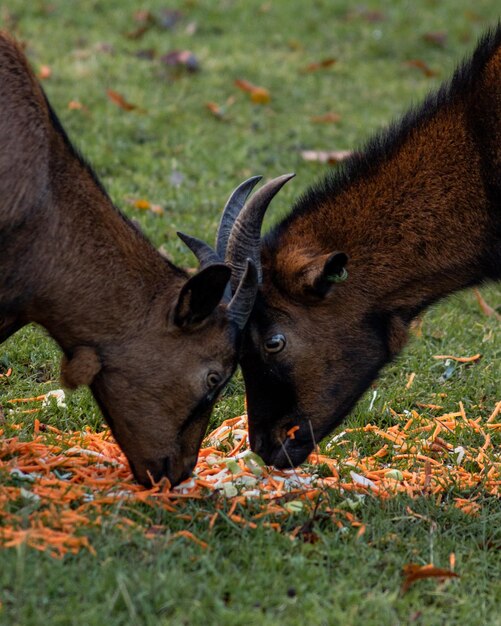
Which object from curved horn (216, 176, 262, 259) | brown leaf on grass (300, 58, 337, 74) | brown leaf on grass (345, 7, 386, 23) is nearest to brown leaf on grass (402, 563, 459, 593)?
curved horn (216, 176, 262, 259)

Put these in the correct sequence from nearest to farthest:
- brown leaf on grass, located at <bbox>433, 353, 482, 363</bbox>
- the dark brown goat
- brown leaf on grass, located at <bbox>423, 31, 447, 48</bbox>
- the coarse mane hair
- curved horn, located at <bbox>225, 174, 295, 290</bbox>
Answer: the dark brown goat, curved horn, located at <bbox>225, 174, 295, 290</bbox>, the coarse mane hair, brown leaf on grass, located at <bbox>433, 353, 482, 363</bbox>, brown leaf on grass, located at <bbox>423, 31, 447, 48</bbox>

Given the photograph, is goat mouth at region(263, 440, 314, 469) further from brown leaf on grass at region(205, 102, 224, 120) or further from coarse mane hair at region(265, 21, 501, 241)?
brown leaf on grass at region(205, 102, 224, 120)

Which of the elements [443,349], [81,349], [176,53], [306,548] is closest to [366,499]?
[306,548]

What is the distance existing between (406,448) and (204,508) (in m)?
1.55

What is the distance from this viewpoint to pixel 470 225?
21.4ft

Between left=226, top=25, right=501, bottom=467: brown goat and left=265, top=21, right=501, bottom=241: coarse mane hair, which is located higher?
left=265, top=21, right=501, bottom=241: coarse mane hair

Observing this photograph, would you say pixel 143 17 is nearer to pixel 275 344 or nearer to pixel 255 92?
pixel 255 92

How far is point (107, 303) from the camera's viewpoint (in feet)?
18.7

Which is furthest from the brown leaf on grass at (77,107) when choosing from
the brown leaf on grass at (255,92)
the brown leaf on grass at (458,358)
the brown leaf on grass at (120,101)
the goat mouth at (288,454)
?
the goat mouth at (288,454)

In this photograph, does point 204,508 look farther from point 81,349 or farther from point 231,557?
point 81,349

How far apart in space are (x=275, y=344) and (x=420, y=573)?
Result: 1663 millimetres

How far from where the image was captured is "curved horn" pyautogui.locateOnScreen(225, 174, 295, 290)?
5965mm

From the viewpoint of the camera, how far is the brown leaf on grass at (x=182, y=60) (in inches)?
519

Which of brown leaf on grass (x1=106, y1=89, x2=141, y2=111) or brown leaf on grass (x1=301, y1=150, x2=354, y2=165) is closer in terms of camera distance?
brown leaf on grass (x1=301, y1=150, x2=354, y2=165)
